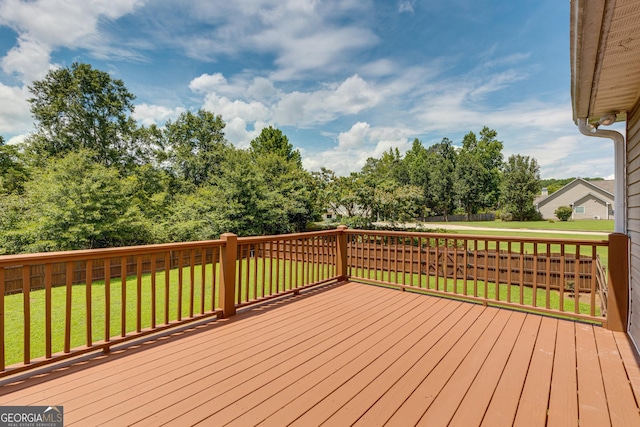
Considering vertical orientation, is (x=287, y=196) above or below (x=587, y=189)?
below

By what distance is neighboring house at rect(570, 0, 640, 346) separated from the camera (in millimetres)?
1417

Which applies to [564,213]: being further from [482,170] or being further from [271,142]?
[271,142]

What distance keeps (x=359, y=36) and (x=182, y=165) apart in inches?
752

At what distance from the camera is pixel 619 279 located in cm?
281

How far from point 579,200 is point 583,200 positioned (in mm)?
313

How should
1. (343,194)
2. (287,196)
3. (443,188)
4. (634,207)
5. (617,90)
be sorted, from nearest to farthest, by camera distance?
(617,90) → (634,207) → (343,194) → (287,196) → (443,188)

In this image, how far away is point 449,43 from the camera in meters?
8.64

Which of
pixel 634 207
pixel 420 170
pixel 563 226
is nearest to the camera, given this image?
pixel 634 207

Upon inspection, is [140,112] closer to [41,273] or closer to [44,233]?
[44,233]

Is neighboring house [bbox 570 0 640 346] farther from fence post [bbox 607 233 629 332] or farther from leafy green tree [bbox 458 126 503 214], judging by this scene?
leafy green tree [bbox 458 126 503 214]

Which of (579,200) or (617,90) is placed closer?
(617,90)

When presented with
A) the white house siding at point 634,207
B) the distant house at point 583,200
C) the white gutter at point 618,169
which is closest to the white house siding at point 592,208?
the distant house at point 583,200

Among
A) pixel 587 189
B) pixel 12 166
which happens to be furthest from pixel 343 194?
pixel 587 189

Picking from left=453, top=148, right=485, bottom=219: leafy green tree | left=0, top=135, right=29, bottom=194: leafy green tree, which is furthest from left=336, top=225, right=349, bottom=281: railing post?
left=453, top=148, right=485, bottom=219: leafy green tree
